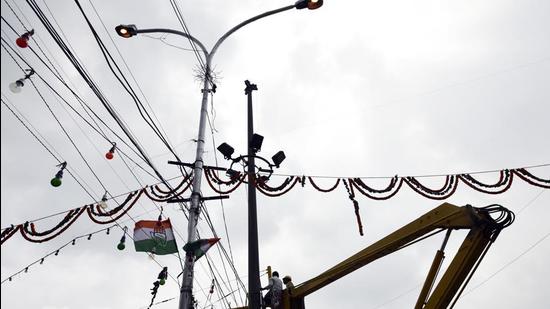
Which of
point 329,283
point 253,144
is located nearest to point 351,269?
point 329,283

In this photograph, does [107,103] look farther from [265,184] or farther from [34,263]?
[34,263]

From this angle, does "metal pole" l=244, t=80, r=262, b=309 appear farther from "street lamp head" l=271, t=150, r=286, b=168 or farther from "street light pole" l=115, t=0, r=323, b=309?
"street light pole" l=115, t=0, r=323, b=309

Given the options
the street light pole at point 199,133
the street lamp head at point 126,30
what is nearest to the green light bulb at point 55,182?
the street light pole at point 199,133

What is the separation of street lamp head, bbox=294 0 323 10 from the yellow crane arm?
520cm

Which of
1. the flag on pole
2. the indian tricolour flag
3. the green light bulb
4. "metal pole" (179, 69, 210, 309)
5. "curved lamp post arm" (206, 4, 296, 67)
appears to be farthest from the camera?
"curved lamp post arm" (206, 4, 296, 67)

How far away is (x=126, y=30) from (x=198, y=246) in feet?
16.8

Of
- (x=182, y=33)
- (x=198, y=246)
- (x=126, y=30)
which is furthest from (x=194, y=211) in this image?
(x=182, y=33)

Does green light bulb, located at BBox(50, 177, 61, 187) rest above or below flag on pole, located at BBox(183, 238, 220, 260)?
above

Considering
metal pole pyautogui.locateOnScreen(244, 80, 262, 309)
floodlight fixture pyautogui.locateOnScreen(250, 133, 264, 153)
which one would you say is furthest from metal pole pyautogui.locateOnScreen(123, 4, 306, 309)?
floodlight fixture pyautogui.locateOnScreen(250, 133, 264, 153)

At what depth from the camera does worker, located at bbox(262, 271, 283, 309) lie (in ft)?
26.2

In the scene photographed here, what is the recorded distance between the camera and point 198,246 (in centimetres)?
755

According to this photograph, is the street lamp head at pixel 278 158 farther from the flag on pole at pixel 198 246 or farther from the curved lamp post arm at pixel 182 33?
the curved lamp post arm at pixel 182 33

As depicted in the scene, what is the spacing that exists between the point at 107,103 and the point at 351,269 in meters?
5.96

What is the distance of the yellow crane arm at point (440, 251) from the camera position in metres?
7.30
